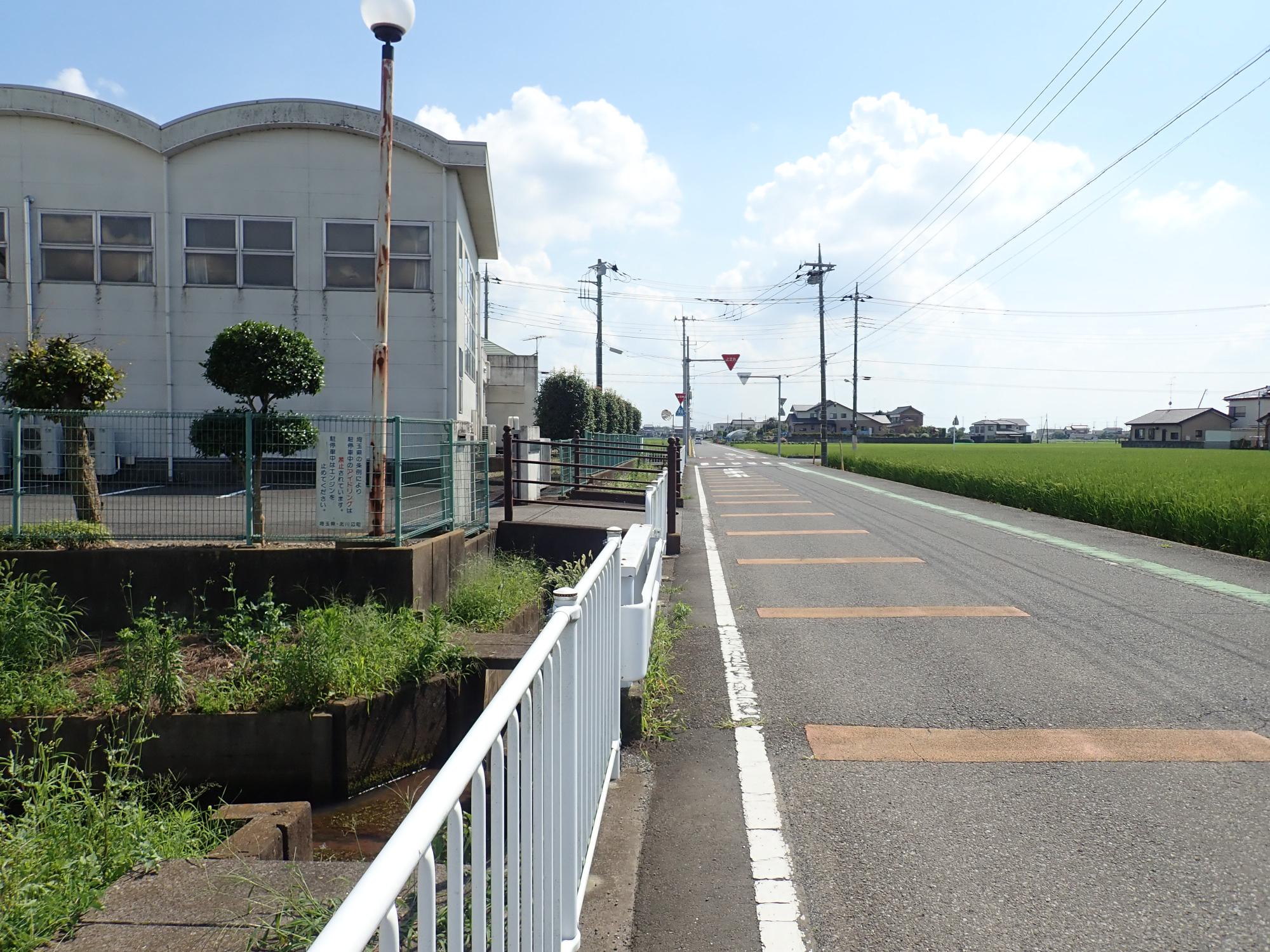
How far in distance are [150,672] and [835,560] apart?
7.91m

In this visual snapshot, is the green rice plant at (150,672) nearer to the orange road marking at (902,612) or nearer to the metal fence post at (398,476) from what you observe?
the metal fence post at (398,476)

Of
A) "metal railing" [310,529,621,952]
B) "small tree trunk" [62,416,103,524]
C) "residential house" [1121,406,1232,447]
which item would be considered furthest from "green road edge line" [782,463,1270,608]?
"residential house" [1121,406,1232,447]

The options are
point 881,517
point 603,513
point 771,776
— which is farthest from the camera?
point 881,517

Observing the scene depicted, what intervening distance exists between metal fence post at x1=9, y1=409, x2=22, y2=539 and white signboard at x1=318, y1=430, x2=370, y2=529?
2.57 meters

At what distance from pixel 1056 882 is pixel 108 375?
9.57 metres

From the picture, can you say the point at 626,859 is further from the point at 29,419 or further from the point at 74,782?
the point at 29,419

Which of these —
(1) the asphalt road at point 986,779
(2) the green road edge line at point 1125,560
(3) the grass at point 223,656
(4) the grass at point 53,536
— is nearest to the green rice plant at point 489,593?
(3) the grass at point 223,656

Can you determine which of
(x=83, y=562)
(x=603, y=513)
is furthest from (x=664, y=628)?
(x=603, y=513)

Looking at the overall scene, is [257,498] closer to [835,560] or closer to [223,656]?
[223,656]

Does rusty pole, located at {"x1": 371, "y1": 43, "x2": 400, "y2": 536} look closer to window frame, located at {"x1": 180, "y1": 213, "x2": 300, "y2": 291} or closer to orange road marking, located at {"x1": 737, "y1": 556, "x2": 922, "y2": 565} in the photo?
orange road marking, located at {"x1": 737, "y1": 556, "x2": 922, "y2": 565}

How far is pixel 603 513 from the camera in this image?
15.5 meters

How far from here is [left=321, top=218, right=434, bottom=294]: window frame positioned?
17.9 metres

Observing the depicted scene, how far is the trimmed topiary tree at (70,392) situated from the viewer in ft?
27.7

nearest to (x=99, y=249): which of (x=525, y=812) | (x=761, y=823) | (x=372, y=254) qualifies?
(x=372, y=254)
